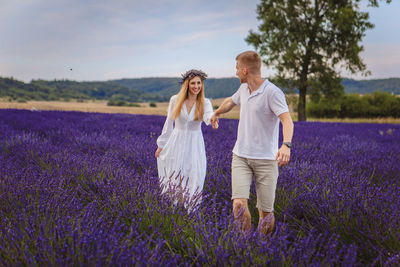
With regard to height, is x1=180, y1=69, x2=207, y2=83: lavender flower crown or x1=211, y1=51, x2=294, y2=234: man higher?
x1=180, y1=69, x2=207, y2=83: lavender flower crown

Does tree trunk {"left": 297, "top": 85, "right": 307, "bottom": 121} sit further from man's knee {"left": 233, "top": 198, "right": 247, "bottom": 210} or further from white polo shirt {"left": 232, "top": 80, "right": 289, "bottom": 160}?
man's knee {"left": 233, "top": 198, "right": 247, "bottom": 210}

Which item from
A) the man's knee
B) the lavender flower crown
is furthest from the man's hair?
the man's knee

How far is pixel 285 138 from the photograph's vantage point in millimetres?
2004

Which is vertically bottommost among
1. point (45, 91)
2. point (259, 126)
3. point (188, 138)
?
point (188, 138)

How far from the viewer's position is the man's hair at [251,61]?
220 centimetres

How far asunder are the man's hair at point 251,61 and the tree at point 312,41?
1693 cm

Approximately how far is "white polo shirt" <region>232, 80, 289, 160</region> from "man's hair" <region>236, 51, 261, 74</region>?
0.12m

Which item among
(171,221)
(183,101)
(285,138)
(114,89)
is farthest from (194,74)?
(114,89)

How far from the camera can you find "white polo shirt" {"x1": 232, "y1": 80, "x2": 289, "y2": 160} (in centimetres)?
222

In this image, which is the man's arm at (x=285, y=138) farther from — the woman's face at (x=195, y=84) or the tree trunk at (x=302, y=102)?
the tree trunk at (x=302, y=102)

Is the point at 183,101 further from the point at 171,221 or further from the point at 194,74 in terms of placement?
the point at 171,221

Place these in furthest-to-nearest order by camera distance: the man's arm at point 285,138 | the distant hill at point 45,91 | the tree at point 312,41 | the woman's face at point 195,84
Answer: the distant hill at point 45,91, the tree at point 312,41, the woman's face at point 195,84, the man's arm at point 285,138

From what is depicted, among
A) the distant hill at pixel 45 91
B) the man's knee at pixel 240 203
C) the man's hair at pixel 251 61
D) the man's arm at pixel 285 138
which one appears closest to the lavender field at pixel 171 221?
the man's knee at pixel 240 203

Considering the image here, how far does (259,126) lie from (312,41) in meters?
18.7
